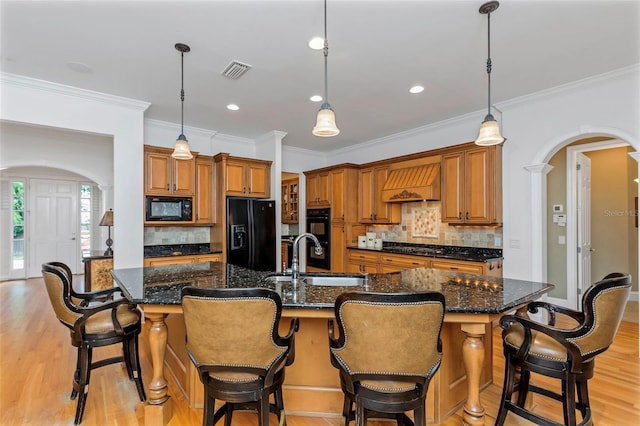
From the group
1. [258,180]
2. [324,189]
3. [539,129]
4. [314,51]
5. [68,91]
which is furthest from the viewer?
[324,189]

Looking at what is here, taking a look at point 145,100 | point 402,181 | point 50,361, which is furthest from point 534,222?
point 50,361

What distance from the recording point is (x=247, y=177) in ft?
17.2

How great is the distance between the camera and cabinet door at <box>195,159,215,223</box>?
16.3ft

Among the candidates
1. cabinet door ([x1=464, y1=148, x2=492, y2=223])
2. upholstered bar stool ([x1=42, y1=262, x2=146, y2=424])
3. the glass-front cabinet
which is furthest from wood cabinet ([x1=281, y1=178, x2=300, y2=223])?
upholstered bar stool ([x1=42, y1=262, x2=146, y2=424])

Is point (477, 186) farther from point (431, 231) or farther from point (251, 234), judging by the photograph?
point (251, 234)

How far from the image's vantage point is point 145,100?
13.0ft

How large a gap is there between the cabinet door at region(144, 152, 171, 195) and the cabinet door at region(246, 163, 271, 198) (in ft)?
3.91

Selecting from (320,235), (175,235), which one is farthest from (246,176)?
(320,235)

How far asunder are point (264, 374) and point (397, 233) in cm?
440

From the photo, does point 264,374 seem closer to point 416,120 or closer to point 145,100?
point 145,100

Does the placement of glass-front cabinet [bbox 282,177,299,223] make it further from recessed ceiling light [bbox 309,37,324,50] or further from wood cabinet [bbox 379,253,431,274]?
recessed ceiling light [bbox 309,37,324,50]

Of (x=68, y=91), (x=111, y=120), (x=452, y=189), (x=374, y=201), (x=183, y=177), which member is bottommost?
(x=374, y=201)

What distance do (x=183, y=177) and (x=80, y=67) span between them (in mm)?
1947

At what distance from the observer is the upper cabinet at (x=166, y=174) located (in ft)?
14.8
